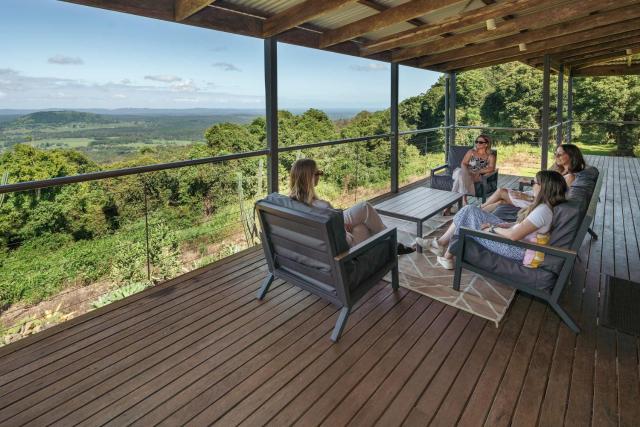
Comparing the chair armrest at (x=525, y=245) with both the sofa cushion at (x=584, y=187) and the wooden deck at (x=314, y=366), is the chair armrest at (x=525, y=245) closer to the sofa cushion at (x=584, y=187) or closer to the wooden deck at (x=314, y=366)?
the sofa cushion at (x=584, y=187)

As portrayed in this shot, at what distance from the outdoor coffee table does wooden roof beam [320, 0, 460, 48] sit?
5.98ft

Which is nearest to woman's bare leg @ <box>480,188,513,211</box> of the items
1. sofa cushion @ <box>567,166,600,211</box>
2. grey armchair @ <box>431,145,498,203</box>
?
sofa cushion @ <box>567,166,600,211</box>

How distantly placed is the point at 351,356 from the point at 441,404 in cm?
55

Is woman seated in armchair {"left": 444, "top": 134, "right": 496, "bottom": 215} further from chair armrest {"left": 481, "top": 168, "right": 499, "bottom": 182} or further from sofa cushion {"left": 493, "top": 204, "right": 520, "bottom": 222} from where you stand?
sofa cushion {"left": 493, "top": 204, "right": 520, "bottom": 222}

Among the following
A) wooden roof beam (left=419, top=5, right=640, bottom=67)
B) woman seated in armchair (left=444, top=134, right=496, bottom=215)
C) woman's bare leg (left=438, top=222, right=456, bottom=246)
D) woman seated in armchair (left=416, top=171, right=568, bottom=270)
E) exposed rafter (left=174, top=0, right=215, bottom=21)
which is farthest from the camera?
woman seated in armchair (left=444, top=134, right=496, bottom=215)

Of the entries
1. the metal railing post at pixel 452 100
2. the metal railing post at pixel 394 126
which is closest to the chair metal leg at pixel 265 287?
the metal railing post at pixel 394 126

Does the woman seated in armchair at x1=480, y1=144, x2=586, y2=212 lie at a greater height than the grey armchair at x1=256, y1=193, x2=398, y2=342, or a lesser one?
greater

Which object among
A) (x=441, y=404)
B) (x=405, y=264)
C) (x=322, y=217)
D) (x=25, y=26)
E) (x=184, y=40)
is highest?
(x=184, y=40)

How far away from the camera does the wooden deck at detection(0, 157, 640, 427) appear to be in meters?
1.77

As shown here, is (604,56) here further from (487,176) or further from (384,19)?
(384,19)

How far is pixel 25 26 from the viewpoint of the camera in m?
13.2

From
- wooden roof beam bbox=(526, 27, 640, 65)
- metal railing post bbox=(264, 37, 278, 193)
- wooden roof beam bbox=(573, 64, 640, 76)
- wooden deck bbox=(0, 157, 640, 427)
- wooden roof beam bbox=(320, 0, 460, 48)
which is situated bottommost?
wooden deck bbox=(0, 157, 640, 427)

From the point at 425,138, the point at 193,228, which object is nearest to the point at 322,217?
the point at 193,228

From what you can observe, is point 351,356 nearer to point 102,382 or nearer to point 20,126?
point 102,382
